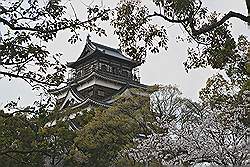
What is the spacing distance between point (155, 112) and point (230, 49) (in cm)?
1438


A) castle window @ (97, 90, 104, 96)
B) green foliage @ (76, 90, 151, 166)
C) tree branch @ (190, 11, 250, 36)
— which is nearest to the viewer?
tree branch @ (190, 11, 250, 36)

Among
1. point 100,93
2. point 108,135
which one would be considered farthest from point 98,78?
point 108,135

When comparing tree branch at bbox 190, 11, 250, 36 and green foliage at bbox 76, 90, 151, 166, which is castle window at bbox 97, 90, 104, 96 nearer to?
green foliage at bbox 76, 90, 151, 166

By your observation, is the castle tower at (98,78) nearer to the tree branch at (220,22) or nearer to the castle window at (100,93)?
the castle window at (100,93)

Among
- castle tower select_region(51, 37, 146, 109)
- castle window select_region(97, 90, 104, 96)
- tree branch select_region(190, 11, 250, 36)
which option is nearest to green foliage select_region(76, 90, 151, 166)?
castle tower select_region(51, 37, 146, 109)

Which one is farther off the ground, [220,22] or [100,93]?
[100,93]

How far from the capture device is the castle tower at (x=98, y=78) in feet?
103

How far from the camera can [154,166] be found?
19.2 m

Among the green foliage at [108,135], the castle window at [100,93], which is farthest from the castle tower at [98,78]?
the green foliage at [108,135]

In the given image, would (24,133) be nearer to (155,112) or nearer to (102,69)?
(155,112)

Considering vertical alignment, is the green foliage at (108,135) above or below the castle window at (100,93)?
below

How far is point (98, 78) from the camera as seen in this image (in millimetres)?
32562

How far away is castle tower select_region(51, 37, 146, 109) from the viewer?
103 feet

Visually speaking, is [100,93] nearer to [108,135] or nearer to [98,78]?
[98,78]
